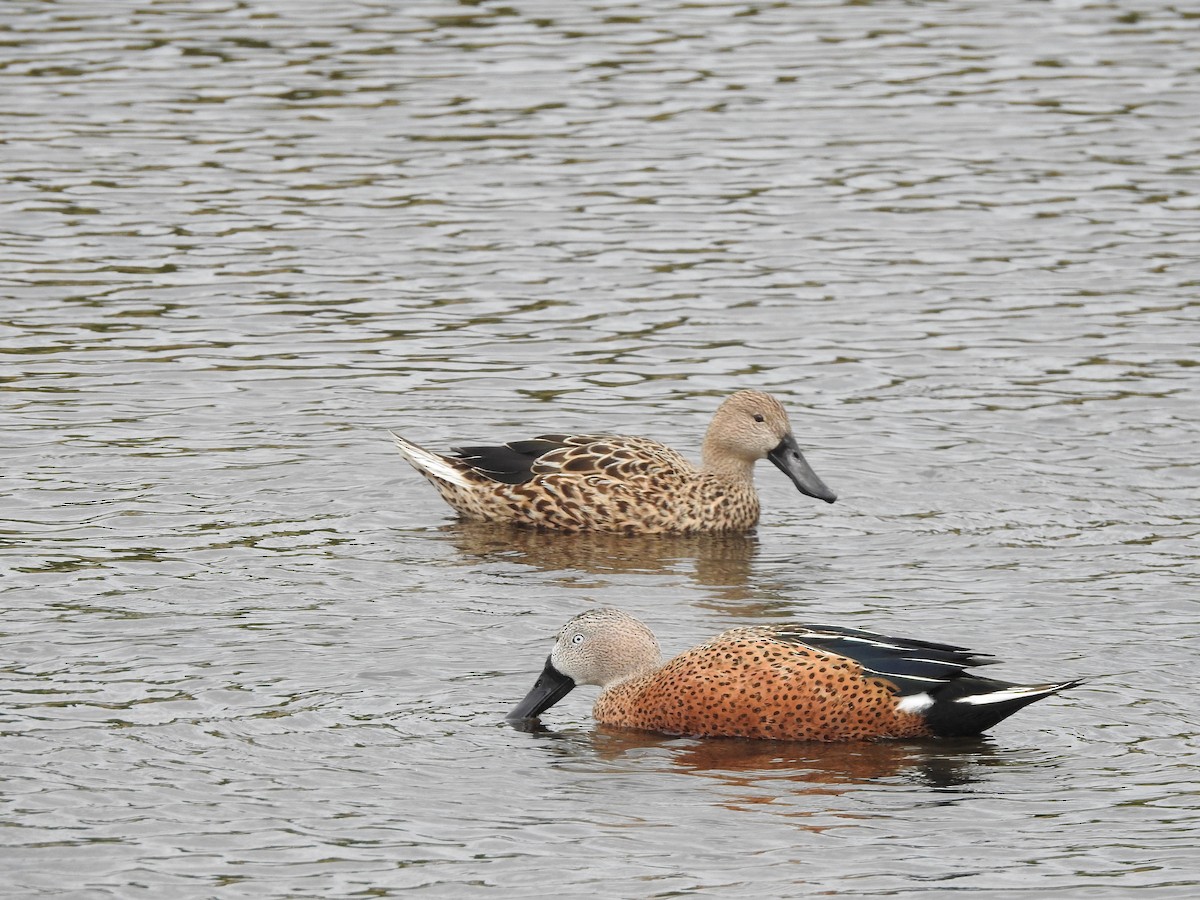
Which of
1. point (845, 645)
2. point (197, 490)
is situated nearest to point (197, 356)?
point (197, 490)

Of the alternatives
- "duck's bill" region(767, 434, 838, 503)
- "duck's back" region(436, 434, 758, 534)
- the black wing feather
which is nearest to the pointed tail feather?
"duck's bill" region(767, 434, 838, 503)

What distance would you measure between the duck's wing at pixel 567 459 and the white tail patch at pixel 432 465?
9cm

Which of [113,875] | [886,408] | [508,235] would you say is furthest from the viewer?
Result: [508,235]

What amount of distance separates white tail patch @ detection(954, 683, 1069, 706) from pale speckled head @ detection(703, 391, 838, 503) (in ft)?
13.3

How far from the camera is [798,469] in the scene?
13805 mm

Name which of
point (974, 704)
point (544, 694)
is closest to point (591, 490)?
point (544, 694)

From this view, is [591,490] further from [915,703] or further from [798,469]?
[915,703]

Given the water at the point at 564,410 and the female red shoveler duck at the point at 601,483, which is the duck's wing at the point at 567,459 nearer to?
the female red shoveler duck at the point at 601,483

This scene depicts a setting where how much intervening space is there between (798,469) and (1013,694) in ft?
13.8

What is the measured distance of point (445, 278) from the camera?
59.5ft

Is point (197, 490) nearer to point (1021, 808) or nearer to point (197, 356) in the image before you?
point (197, 356)

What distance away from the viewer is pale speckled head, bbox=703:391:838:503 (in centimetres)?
1388

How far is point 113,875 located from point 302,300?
970 centimetres

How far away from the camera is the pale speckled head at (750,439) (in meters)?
13.9
